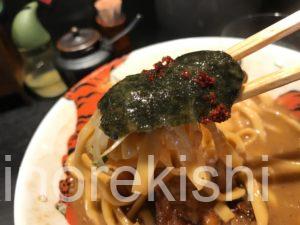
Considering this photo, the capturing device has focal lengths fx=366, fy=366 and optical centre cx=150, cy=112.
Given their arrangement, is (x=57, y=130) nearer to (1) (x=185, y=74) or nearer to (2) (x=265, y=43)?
(1) (x=185, y=74)

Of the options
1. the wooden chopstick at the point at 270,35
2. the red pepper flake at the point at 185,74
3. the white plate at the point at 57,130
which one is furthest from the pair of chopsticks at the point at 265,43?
the white plate at the point at 57,130

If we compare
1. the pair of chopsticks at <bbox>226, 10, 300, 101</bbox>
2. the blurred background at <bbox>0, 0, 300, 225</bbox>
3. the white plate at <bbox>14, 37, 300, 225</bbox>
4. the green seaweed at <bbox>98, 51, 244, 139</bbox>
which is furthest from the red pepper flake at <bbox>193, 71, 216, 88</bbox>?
the blurred background at <bbox>0, 0, 300, 225</bbox>

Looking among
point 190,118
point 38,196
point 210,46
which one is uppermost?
point 190,118

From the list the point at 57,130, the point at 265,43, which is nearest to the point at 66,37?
the point at 57,130

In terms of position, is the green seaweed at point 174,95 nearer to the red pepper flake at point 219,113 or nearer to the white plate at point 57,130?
the red pepper flake at point 219,113

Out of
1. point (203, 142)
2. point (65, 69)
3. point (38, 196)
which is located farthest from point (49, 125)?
point (203, 142)

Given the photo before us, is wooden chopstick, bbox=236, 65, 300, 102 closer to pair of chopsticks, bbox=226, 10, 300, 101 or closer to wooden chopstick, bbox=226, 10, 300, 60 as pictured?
pair of chopsticks, bbox=226, 10, 300, 101

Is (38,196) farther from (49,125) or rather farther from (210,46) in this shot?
(210,46)

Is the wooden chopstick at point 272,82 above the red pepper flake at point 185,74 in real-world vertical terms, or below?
below

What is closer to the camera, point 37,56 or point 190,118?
point 190,118
